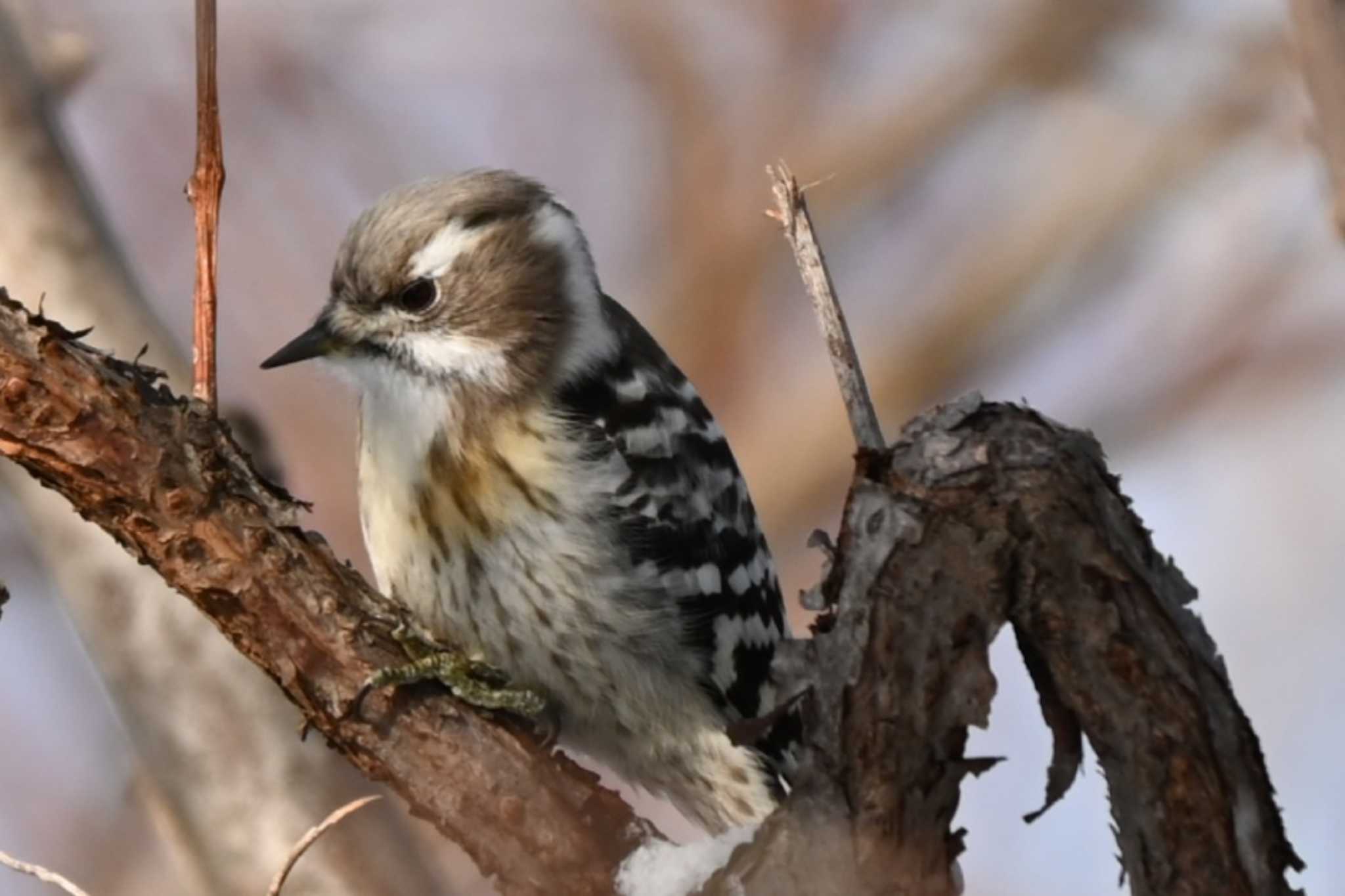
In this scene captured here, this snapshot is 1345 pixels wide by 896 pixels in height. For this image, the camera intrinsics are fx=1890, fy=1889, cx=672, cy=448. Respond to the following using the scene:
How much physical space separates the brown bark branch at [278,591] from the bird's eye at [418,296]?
922mm

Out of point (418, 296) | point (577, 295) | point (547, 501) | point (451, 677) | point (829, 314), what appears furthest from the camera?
point (577, 295)

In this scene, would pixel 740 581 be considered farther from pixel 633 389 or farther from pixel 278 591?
pixel 278 591

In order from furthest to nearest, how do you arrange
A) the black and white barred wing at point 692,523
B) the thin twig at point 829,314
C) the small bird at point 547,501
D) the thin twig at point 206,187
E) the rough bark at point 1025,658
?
the black and white barred wing at point 692,523 → the small bird at point 547,501 → the thin twig at point 206,187 → the thin twig at point 829,314 → the rough bark at point 1025,658

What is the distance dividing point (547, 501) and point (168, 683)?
4.74 ft

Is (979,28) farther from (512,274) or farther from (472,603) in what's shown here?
(472,603)

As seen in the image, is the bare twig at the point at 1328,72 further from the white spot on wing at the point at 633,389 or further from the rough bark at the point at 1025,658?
the white spot on wing at the point at 633,389

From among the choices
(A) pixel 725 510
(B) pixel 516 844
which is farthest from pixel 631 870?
(A) pixel 725 510

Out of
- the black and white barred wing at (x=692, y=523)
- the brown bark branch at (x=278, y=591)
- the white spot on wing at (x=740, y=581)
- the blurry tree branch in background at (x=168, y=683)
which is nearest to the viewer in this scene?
the brown bark branch at (x=278, y=591)

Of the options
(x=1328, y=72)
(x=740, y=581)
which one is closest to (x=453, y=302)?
(x=740, y=581)

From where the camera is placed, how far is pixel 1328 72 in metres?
1.76

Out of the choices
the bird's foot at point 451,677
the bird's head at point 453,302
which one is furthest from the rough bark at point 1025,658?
the bird's head at point 453,302

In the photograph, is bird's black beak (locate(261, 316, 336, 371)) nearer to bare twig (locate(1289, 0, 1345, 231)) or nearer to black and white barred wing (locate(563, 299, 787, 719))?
black and white barred wing (locate(563, 299, 787, 719))

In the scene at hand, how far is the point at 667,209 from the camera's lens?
19.8 feet

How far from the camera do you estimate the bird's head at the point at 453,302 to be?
3.58 metres
